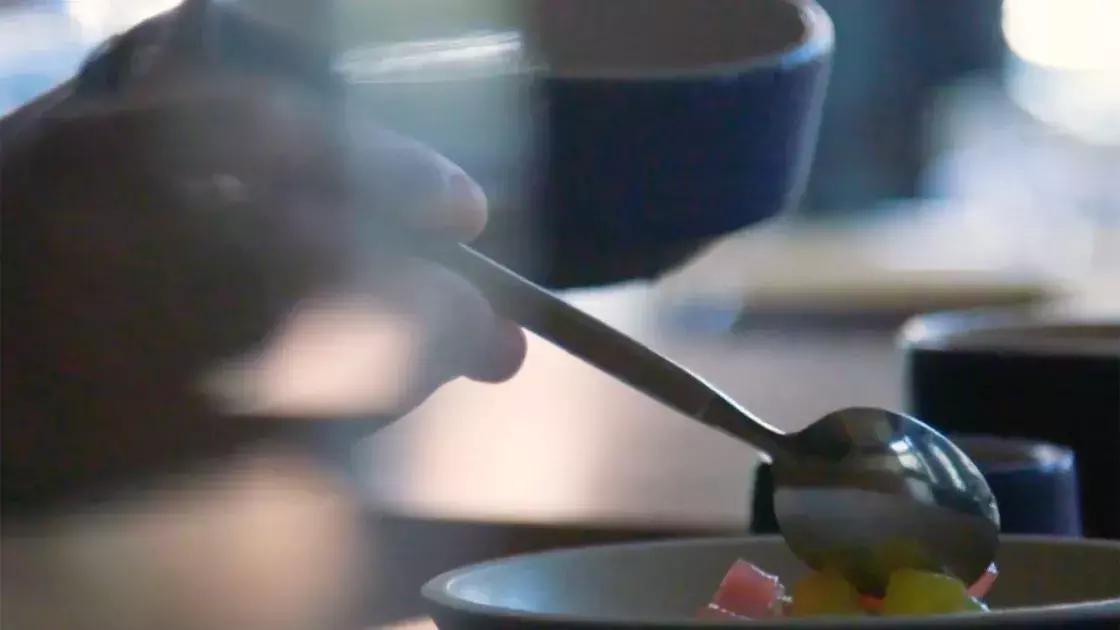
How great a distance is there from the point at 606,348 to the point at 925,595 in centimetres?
11

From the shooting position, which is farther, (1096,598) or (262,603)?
(262,603)

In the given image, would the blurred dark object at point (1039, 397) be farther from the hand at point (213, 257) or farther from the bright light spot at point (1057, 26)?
the bright light spot at point (1057, 26)

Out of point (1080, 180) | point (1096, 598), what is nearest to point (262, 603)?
point (1096, 598)

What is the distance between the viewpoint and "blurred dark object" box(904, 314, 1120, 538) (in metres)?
0.40

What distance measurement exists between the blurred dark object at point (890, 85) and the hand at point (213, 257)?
→ 0.25 metres

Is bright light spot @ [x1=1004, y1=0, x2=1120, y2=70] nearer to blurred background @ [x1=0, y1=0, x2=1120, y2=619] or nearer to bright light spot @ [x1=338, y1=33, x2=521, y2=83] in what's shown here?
blurred background @ [x1=0, y1=0, x2=1120, y2=619]

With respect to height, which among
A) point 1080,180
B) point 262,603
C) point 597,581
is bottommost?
point 1080,180

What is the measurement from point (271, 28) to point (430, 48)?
0.05m

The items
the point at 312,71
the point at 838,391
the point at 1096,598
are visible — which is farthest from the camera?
the point at 838,391

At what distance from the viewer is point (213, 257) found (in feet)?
1.22

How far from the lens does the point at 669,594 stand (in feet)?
0.96

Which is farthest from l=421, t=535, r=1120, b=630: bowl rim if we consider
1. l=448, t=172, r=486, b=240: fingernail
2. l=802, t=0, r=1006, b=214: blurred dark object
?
l=802, t=0, r=1006, b=214: blurred dark object

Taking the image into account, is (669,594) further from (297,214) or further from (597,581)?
(297,214)

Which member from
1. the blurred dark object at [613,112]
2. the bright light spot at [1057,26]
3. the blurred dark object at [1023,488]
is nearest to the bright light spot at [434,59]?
the blurred dark object at [613,112]
